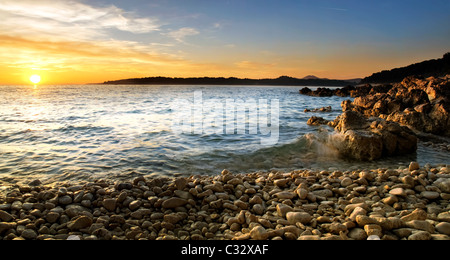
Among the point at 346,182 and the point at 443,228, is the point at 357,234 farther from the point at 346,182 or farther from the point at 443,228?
the point at 346,182

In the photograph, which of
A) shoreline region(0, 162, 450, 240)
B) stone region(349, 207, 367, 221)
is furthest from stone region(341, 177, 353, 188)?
stone region(349, 207, 367, 221)

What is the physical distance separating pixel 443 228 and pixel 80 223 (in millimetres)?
4545

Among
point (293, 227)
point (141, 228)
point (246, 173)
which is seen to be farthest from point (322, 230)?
point (246, 173)

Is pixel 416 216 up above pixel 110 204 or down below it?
above

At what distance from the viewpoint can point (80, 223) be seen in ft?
11.3

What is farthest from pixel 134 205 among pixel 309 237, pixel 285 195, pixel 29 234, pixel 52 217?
pixel 309 237

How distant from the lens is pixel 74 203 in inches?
164

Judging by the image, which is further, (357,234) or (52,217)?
(52,217)

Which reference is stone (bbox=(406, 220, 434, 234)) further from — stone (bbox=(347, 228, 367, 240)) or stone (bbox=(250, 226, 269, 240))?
stone (bbox=(250, 226, 269, 240))

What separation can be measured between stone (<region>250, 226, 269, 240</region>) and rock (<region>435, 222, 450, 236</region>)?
1979mm

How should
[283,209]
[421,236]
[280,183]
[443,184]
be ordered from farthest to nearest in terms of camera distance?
[280,183] → [443,184] → [283,209] → [421,236]

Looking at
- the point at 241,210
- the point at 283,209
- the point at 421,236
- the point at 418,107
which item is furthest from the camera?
the point at 418,107

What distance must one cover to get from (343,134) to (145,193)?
655cm
